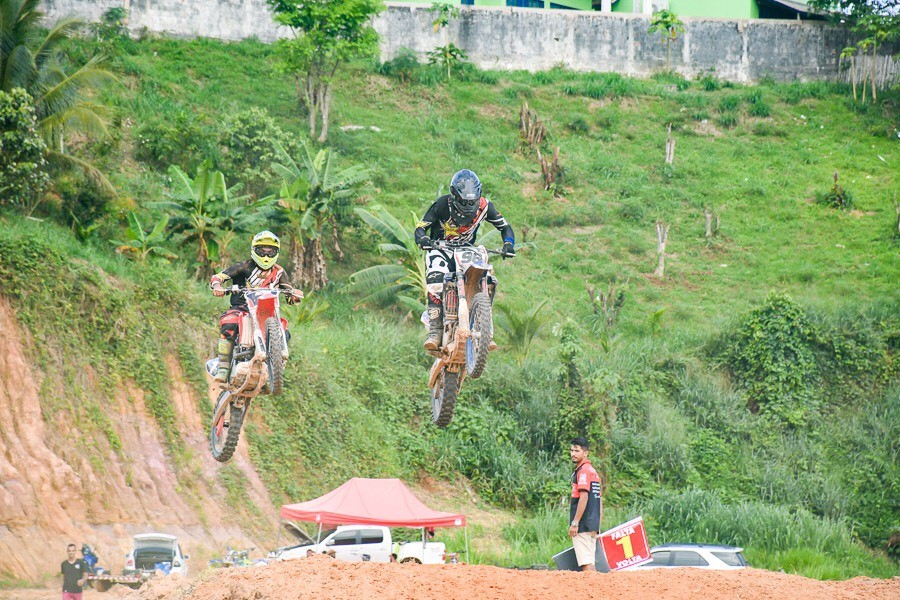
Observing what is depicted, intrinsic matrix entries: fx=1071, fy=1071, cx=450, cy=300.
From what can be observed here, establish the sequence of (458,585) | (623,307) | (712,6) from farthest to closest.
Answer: (712,6)
(623,307)
(458,585)

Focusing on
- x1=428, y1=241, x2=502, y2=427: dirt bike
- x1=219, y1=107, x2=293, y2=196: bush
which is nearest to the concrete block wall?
x1=219, y1=107, x2=293, y2=196: bush

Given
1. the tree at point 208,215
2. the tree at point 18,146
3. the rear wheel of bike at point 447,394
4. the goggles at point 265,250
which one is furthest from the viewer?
the tree at point 208,215

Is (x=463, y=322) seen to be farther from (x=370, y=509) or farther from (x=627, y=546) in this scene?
(x=370, y=509)

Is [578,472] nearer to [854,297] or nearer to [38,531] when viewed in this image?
[38,531]

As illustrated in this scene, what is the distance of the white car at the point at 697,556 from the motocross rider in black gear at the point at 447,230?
28.8 ft

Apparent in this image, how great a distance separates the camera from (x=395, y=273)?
3175cm

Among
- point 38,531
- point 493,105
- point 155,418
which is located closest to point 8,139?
point 155,418

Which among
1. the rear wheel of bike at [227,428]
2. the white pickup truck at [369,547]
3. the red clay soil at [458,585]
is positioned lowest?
the white pickup truck at [369,547]

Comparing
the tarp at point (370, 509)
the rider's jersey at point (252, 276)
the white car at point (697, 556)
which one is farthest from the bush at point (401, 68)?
the rider's jersey at point (252, 276)

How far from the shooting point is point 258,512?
86.7 ft

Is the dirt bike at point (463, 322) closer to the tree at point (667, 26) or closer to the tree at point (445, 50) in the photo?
the tree at point (445, 50)

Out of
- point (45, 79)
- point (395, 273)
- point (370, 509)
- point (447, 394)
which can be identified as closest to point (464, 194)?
point (447, 394)

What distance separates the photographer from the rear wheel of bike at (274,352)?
46.2ft

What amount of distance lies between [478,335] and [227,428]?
4.27m
